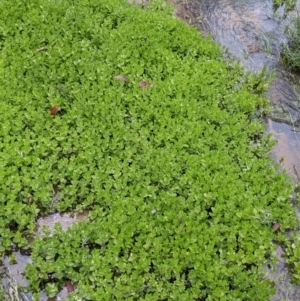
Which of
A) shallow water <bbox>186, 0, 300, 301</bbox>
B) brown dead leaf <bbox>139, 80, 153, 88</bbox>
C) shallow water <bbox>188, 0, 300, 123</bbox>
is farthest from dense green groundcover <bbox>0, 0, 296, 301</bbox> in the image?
shallow water <bbox>188, 0, 300, 123</bbox>

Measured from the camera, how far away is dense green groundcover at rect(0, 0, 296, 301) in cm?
398

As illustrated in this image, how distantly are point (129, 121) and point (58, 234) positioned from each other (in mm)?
1679

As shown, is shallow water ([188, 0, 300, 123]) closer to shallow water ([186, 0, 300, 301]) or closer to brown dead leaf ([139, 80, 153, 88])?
shallow water ([186, 0, 300, 301])

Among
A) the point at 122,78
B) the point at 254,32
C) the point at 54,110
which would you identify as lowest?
the point at 54,110

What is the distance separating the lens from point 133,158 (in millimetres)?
4848

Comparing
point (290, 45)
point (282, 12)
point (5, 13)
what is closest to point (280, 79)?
point (290, 45)

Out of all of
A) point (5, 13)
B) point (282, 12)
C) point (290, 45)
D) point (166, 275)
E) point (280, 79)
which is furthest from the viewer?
point (282, 12)

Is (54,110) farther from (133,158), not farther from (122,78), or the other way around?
(133,158)

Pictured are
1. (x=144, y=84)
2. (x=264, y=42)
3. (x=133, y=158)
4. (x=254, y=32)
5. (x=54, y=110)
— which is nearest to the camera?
(x=133, y=158)

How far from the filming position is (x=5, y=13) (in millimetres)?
6109

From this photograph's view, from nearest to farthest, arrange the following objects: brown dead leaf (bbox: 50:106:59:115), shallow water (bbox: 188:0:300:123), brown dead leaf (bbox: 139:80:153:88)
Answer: brown dead leaf (bbox: 50:106:59:115) < brown dead leaf (bbox: 139:80:153:88) < shallow water (bbox: 188:0:300:123)

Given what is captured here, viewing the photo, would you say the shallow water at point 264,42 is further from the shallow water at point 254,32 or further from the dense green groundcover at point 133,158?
the dense green groundcover at point 133,158

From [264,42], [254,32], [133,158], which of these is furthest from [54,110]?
[254,32]

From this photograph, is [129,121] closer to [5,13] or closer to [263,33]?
[5,13]
